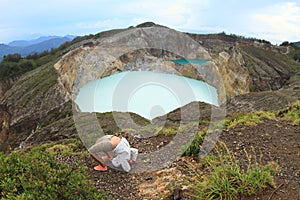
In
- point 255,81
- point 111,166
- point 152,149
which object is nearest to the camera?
point 111,166

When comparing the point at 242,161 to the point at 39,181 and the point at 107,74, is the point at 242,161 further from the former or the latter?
the point at 107,74

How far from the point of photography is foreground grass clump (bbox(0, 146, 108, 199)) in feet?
12.1

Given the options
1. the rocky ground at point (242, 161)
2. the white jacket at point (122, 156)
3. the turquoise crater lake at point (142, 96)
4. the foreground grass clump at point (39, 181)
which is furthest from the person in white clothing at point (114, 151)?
the turquoise crater lake at point (142, 96)

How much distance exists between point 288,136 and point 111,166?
3905 millimetres

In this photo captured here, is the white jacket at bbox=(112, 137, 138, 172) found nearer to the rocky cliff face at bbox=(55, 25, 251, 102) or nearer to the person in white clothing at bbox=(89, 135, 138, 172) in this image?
the person in white clothing at bbox=(89, 135, 138, 172)

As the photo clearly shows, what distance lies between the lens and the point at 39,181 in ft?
12.4

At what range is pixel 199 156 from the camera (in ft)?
20.1

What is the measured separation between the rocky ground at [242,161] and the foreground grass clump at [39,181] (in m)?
1.20

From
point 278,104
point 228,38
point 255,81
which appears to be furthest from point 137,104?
point 228,38

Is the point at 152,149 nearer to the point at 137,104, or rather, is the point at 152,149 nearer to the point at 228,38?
the point at 137,104

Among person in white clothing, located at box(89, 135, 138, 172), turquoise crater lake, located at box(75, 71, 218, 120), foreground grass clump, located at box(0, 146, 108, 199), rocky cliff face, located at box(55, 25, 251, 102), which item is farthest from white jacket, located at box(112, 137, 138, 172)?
rocky cliff face, located at box(55, 25, 251, 102)

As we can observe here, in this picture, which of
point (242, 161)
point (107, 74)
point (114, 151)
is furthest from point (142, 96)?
point (107, 74)

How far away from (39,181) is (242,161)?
11.4 ft

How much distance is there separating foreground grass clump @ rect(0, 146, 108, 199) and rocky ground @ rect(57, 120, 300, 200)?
47.2 inches
